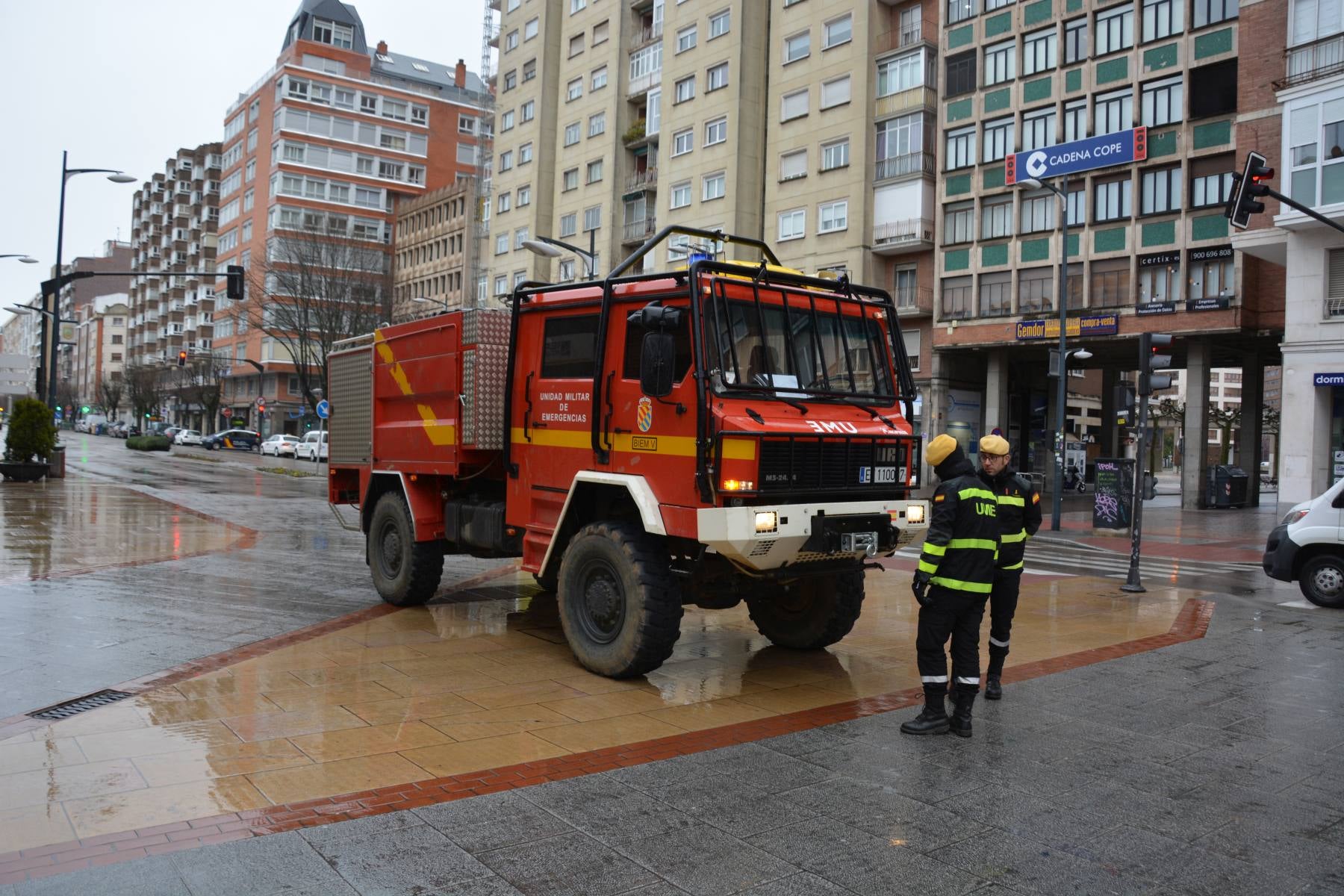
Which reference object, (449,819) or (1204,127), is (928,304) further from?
(449,819)

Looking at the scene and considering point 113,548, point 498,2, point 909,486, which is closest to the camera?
point 909,486

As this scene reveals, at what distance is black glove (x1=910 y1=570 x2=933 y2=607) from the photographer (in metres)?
6.09

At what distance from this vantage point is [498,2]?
6725 centimetres

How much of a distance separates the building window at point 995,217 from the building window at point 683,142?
15.1m

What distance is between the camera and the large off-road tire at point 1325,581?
469 inches

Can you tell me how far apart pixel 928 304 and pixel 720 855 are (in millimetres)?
38290

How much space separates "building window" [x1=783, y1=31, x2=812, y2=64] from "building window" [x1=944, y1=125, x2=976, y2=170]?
7.73 meters

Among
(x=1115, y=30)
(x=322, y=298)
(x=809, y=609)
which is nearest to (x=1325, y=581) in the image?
(x=809, y=609)

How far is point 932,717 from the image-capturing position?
6.14 metres

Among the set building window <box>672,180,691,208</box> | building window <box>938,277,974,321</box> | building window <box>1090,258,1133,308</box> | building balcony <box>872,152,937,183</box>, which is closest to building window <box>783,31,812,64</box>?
building balcony <box>872,152,937,183</box>

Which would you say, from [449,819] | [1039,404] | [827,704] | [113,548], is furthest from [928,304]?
[449,819]

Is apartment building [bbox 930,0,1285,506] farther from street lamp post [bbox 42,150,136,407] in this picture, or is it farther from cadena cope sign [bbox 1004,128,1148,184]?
street lamp post [bbox 42,150,136,407]

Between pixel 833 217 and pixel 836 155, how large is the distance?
8.32ft

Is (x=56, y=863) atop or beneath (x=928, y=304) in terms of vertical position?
beneath
